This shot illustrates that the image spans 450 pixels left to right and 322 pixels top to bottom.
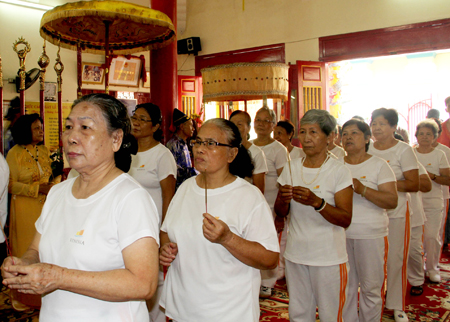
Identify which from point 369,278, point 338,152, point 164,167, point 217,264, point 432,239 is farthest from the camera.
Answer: point 432,239

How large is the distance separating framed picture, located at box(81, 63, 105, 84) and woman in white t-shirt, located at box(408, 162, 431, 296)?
6.79 meters

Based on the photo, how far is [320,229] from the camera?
2.50m

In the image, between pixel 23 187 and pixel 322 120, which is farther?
pixel 23 187

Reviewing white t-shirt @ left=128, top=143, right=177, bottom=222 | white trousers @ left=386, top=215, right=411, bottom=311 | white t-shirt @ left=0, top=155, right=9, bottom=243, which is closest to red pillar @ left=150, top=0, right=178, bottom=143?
white t-shirt @ left=128, top=143, right=177, bottom=222

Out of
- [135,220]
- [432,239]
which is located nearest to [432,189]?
[432,239]

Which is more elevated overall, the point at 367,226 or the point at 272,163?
the point at 272,163

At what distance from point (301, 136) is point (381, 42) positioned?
5912mm

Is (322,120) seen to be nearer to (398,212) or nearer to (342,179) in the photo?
(342,179)

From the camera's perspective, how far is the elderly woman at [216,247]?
1830 millimetres

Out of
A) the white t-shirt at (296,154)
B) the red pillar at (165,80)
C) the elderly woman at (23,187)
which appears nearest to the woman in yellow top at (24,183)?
the elderly woman at (23,187)

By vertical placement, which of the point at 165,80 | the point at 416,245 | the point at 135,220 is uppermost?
the point at 165,80

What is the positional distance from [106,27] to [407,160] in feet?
8.92

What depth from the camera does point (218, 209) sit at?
192 cm

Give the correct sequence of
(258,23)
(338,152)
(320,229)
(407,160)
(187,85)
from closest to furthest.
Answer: (320,229) → (407,160) → (338,152) → (258,23) → (187,85)
